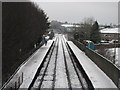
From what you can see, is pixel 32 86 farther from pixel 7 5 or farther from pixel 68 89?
pixel 7 5

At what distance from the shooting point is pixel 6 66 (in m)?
16.8

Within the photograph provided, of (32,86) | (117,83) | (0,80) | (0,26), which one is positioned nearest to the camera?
(117,83)

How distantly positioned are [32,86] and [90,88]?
336 centimetres

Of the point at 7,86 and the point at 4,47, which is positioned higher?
the point at 4,47

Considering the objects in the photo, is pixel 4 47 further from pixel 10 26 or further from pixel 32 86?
pixel 32 86

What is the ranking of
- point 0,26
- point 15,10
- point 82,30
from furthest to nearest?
point 82,30 → point 15,10 → point 0,26

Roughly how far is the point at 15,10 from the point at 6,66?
15.7 ft

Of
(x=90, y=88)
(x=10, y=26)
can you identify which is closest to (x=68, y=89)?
(x=90, y=88)

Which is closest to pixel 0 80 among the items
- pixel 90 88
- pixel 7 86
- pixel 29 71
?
pixel 29 71

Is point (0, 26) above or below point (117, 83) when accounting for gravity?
above

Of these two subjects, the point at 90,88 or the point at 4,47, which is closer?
the point at 90,88

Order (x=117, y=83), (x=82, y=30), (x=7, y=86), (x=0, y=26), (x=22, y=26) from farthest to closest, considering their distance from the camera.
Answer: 1. (x=82, y=30)
2. (x=22, y=26)
3. (x=0, y=26)
4. (x=117, y=83)
5. (x=7, y=86)

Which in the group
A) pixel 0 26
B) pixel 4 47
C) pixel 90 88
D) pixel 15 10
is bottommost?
pixel 90 88

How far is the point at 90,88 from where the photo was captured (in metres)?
12.5
